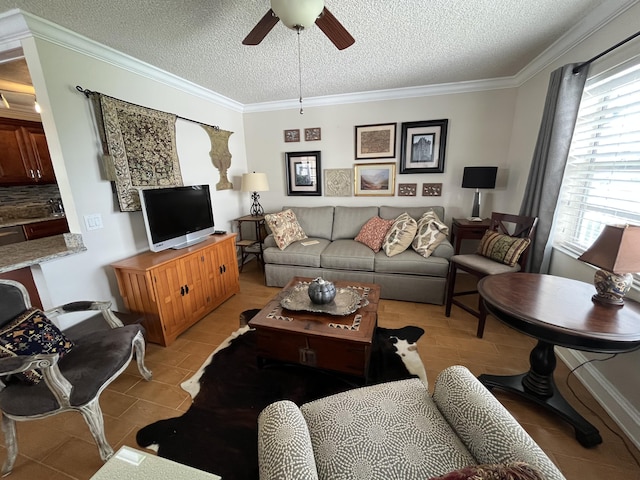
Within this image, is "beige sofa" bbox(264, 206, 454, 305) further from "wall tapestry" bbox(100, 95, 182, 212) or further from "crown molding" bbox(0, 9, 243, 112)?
"crown molding" bbox(0, 9, 243, 112)

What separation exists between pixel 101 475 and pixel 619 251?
2.25m

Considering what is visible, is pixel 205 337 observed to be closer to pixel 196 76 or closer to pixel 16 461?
pixel 16 461

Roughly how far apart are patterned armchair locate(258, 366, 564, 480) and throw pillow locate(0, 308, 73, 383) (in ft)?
4.38

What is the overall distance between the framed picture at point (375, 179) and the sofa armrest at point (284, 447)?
10.4 ft

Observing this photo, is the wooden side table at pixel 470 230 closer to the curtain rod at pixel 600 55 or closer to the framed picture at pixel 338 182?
the curtain rod at pixel 600 55

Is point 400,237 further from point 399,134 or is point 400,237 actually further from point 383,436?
point 383,436

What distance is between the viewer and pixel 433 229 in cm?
294

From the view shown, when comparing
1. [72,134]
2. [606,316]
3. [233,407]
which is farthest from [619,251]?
[72,134]

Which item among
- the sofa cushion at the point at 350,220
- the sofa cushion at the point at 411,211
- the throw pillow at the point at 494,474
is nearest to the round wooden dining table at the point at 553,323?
the throw pillow at the point at 494,474

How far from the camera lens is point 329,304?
189 centimetres

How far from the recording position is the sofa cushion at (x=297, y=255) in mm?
3123

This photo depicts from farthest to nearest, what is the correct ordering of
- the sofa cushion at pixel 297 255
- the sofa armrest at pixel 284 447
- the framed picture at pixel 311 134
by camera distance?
the framed picture at pixel 311 134 < the sofa cushion at pixel 297 255 < the sofa armrest at pixel 284 447

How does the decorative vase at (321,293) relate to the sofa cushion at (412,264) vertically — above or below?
Result: above

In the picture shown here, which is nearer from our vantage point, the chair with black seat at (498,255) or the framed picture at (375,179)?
the chair with black seat at (498,255)
